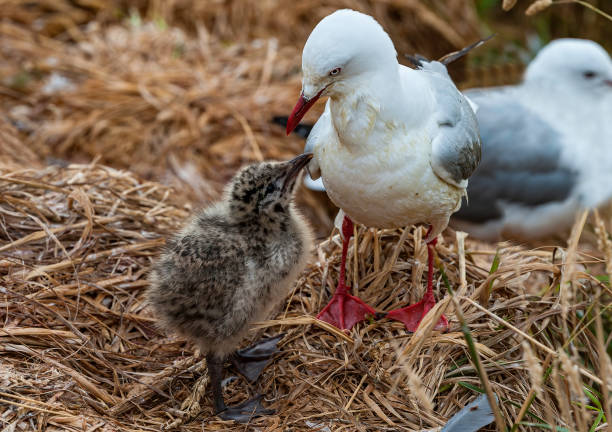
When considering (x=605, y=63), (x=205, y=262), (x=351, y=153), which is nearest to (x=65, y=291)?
(x=205, y=262)

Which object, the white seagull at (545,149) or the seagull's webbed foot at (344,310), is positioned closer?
the seagull's webbed foot at (344,310)

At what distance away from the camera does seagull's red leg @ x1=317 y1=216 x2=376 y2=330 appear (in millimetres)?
3645

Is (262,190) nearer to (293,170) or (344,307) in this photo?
(293,170)

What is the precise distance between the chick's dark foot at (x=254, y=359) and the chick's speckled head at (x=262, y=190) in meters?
0.69

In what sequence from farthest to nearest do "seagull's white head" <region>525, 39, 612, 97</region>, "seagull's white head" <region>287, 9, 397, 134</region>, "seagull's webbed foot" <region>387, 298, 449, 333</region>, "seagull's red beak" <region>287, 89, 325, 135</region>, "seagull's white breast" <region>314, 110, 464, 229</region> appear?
1. "seagull's white head" <region>525, 39, 612, 97</region>
2. "seagull's webbed foot" <region>387, 298, 449, 333</region>
3. "seagull's white breast" <region>314, 110, 464, 229</region>
4. "seagull's red beak" <region>287, 89, 325, 135</region>
5. "seagull's white head" <region>287, 9, 397, 134</region>

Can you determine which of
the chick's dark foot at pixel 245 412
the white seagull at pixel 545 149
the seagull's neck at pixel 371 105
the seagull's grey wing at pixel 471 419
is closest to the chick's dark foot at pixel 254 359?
the chick's dark foot at pixel 245 412

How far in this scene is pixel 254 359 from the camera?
11.3 feet

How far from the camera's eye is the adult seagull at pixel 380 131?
116 inches

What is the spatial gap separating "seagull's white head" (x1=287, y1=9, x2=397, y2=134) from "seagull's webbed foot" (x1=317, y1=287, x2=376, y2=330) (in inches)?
42.8

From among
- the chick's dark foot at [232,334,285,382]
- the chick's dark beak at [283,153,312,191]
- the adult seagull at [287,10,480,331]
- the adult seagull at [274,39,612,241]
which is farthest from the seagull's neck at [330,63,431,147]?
the adult seagull at [274,39,612,241]

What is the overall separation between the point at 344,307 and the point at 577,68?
346 cm

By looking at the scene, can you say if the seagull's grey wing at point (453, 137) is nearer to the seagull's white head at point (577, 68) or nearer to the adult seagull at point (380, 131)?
the adult seagull at point (380, 131)

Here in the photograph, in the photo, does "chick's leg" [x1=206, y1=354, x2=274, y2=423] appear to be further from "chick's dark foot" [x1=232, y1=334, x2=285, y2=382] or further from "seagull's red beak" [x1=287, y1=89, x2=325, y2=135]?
"seagull's red beak" [x1=287, y1=89, x2=325, y2=135]

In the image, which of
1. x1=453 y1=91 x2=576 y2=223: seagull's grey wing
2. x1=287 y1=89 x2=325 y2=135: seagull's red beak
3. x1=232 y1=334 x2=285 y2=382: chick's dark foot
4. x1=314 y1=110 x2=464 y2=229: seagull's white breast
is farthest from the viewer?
x1=453 y1=91 x2=576 y2=223: seagull's grey wing
